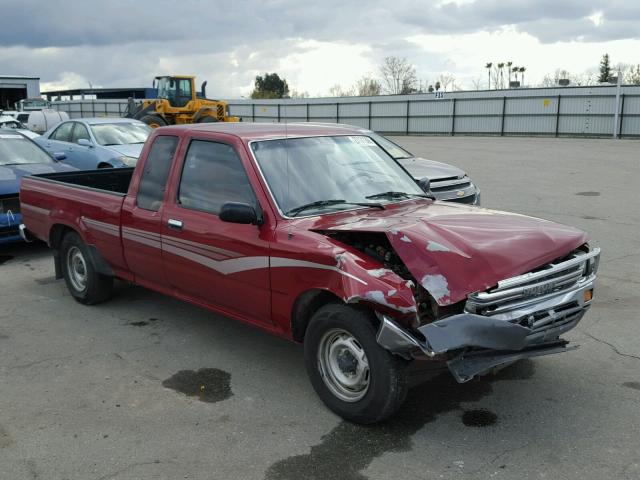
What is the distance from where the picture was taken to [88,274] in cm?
636

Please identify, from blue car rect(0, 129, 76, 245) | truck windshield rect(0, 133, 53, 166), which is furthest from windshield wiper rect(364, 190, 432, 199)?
truck windshield rect(0, 133, 53, 166)

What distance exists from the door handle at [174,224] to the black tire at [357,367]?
→ 5.07 ft

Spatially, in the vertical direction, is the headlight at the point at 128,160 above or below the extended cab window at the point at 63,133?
below

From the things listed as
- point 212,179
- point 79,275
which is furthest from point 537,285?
point 79,275

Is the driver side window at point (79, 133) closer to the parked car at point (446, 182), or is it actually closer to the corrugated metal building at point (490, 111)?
the parked car at point (446, 182)

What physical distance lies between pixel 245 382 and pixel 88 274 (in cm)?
256

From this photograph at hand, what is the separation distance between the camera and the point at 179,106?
31.2 m

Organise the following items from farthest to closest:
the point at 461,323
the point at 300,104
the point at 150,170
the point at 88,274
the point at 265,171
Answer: the point at 300,104
the point at 88,274
the point at 150,170
the point at 265,171
the point at 461,323

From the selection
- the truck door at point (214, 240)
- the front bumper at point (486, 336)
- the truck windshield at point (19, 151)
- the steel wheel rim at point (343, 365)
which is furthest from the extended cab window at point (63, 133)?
the front bumper at point (486, 336)

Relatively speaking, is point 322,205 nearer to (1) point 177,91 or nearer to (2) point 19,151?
(2) point 19,151

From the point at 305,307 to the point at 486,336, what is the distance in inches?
48.9

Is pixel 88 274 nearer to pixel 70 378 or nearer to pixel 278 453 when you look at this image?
pixel 70 378

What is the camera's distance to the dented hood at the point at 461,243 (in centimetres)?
356

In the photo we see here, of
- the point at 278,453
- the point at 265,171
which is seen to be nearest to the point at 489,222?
the point at 265,171
